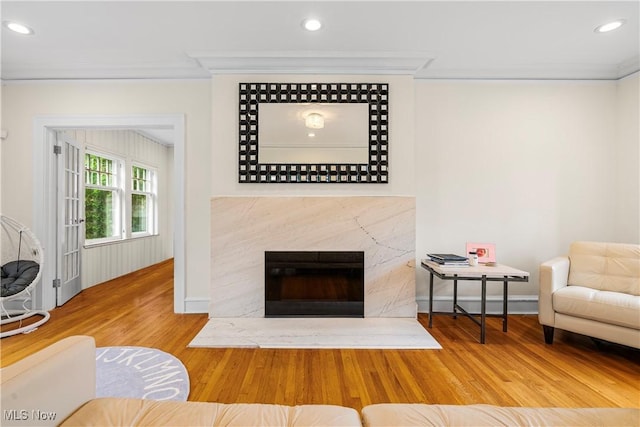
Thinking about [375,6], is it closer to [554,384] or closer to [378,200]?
[378,200]

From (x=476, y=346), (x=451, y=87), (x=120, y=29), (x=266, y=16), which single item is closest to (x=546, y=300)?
(x=476, y=346)

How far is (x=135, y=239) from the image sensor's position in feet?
18.4

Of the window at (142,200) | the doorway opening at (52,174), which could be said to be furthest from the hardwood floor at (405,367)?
the window at (142,200)

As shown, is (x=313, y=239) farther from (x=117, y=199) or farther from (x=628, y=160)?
(x=117, y=199)

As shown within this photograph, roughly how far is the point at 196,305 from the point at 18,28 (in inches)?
113

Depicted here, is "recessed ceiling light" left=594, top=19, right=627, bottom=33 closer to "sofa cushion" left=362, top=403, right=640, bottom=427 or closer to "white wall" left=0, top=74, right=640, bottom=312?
"white wall" left=0, top=74, right=640, bottom=312

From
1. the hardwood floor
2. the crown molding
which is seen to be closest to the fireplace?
the hardwood floor

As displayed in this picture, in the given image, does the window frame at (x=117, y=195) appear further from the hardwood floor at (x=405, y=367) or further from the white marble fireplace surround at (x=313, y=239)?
the white marble fireplace surround at (x=313, y=239)

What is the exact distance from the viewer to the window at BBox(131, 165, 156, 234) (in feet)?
19.0

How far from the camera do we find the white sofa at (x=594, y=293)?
89.6 inches

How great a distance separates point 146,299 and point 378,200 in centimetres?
305

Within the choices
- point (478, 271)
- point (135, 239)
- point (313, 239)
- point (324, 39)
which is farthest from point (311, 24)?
point (135, 239)

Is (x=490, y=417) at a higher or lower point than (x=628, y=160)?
lower

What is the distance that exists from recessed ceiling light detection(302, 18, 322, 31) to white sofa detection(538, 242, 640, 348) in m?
2.74
